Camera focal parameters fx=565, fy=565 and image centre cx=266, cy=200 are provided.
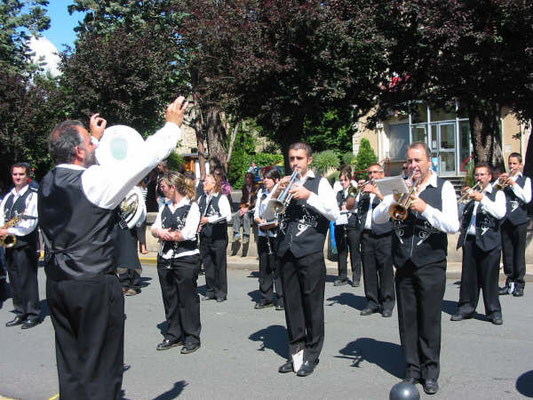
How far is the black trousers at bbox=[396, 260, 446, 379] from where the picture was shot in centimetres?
484

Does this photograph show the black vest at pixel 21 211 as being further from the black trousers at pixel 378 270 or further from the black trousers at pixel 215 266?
the black trousers at pixel 378 270

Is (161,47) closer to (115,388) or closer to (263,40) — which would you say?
(263,40)

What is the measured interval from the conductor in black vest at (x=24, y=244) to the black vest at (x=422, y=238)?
506 centimetres

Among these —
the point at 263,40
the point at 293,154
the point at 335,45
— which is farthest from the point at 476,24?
the point at 293,154

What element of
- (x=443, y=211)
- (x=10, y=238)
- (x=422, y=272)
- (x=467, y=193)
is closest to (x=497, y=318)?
(x=467, y=193)

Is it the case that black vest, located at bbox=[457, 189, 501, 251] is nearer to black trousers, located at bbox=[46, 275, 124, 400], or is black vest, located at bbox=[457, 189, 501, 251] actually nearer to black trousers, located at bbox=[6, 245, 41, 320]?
black trousers, located at bbox=[46, 275, 124, 400]

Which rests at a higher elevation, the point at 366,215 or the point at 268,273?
the point at 366,215

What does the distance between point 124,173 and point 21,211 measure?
518 cm

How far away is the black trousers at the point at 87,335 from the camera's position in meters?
3.31

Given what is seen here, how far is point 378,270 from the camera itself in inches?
317

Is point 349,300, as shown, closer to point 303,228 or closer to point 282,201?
point 303,228

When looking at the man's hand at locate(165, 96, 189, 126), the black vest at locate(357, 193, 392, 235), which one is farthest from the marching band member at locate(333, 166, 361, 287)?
the man's hand at locate(165, 96, 189, 126)

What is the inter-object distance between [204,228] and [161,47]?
A: 9.83m

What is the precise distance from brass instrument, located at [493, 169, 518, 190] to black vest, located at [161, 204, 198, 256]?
12.7 ft
